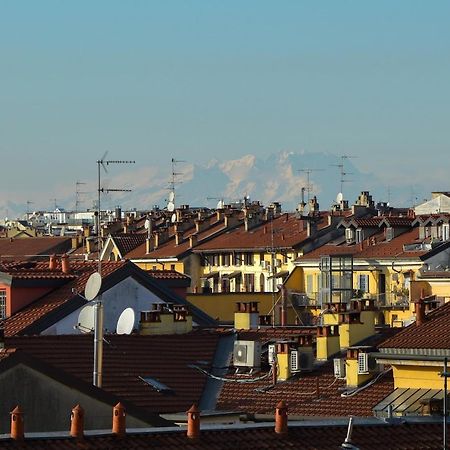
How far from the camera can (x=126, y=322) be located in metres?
53.7

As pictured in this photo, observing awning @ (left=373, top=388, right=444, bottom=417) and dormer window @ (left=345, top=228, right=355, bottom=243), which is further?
dormer window @ (left=345, top=228, right=355, bottom=243)

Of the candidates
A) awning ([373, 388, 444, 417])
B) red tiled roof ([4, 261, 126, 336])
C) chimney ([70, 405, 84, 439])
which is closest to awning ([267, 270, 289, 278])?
red tiled roof ([4, 261, 126, 336])

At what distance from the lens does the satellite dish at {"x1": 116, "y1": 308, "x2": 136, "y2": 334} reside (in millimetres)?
53469

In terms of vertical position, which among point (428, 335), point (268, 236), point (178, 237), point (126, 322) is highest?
point (178, 237)

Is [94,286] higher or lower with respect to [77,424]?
higher

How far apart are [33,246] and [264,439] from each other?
115 meters

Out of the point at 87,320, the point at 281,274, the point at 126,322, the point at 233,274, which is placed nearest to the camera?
the point at 87,320

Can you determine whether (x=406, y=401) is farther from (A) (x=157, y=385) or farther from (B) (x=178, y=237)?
(B) (x=178, y=237)

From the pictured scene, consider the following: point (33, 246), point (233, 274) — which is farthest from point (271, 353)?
point (33, 246)

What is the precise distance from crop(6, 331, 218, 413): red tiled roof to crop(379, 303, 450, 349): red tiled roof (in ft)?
14.0

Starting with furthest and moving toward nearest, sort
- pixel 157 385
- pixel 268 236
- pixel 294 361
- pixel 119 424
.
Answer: pixel 268 236 → pixel 294 361 → pixel 157 385 → pixel 119 424

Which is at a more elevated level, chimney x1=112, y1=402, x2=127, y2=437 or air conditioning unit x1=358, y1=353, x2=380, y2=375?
air conditioning unit x1=358, y1=353, x2=380, y2=375

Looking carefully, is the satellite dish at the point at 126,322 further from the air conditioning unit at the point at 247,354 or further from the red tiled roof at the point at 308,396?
the red tiled roof at the point at 308,396

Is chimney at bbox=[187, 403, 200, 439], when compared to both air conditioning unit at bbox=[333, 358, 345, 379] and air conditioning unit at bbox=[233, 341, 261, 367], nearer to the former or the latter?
air conditioning unit at bbox=[333, 358, 345, 379]
